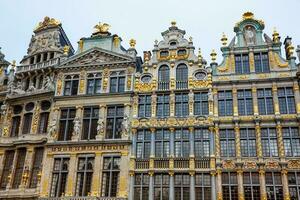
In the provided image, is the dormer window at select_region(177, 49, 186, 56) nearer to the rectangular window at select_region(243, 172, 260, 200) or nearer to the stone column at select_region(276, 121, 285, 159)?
the stone column at select_region(276, 121, 285, 159)

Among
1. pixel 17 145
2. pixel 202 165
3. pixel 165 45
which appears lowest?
pixel 202 165

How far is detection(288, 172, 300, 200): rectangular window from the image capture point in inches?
957

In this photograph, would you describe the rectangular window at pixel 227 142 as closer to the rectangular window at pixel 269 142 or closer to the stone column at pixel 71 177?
the rectangular window at pixel 269 142

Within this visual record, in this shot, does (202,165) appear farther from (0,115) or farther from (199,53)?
(0,115)

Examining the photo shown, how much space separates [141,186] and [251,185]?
7.57m

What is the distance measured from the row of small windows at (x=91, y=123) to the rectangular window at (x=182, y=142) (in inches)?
176

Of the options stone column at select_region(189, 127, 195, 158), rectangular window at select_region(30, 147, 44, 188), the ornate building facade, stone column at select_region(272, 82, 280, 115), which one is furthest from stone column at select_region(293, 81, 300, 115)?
rectangular window at select_region(30, 147, 44, 188)

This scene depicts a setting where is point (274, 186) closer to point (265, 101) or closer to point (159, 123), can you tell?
point (265, 101)

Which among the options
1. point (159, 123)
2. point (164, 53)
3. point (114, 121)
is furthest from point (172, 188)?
point (164, 53)

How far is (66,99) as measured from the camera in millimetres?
30922

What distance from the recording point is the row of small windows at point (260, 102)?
26975 millimetres

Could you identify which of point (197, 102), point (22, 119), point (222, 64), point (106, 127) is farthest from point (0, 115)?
point (222, 64)

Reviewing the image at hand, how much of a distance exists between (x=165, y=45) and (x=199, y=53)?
2.95 metres

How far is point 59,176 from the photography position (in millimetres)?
28250
